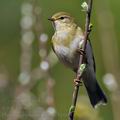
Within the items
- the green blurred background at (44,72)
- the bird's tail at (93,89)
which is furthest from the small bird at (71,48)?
the green blurred background at (44,72)

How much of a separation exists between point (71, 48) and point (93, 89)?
0.65 m

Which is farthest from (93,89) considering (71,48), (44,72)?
(44,72)

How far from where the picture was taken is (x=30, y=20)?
6246 mm

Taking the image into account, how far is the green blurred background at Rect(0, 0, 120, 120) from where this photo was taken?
533cm

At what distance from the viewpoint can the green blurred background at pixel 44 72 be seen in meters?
5.33

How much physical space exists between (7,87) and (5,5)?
9.41ft

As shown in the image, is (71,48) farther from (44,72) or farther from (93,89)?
(93,89)

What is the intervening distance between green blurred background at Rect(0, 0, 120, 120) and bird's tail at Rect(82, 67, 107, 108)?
71mm

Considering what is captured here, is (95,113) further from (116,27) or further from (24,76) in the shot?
(116,27)

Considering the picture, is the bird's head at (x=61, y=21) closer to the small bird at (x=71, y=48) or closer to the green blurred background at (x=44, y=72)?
the small bird at (x=71, y=48)

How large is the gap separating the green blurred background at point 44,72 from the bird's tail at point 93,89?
0.07 meters

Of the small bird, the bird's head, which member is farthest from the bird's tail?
the bird's head

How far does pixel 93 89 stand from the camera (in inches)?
248

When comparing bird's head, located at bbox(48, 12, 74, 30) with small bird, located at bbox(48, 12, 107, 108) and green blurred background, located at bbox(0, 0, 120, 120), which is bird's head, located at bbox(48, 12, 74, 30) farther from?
green blurred background, located at bbox(0, 0, 120, 120)
